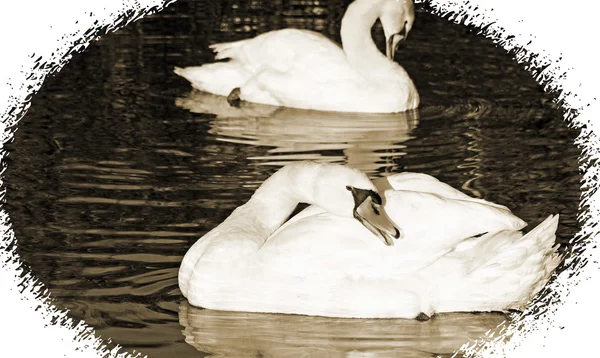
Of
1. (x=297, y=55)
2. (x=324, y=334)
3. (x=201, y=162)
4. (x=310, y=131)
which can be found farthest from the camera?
(x=297, y=55)

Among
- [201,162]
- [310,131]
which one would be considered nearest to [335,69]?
[310,131]

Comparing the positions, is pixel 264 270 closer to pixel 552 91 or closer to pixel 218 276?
pixel 218 276

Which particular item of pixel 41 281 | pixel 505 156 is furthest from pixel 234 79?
pixel 41 281

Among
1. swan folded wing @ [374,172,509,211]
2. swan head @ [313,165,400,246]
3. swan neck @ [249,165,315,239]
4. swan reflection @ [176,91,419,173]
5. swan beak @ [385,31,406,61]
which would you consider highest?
swan head @ [313,165,400,246]

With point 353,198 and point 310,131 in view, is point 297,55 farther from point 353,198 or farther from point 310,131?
point 353,198

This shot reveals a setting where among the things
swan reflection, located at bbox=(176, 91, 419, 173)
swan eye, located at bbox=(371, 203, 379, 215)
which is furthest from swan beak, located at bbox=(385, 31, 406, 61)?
swan eye, located at bbox=(371, 203, 379, 215)

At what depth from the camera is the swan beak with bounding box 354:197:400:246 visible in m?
6.64

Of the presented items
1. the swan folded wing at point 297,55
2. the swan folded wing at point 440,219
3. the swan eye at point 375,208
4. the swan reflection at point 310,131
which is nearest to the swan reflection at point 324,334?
the swan folded wing at point 440,219

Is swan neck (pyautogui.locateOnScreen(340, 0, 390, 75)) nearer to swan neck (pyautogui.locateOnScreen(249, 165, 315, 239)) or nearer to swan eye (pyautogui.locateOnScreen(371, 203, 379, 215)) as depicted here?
swan neck (pyautogui.locateOnScreen(249, 165, 315, 239))

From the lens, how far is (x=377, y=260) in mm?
6715

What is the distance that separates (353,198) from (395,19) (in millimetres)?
5385

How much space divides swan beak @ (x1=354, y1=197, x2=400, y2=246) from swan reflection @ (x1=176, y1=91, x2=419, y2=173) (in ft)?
9.48

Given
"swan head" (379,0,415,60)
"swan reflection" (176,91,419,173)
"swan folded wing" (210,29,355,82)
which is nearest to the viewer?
"swan reflection" (176,91,419,173)

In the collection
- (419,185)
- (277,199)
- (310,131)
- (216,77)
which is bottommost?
(216,77)
